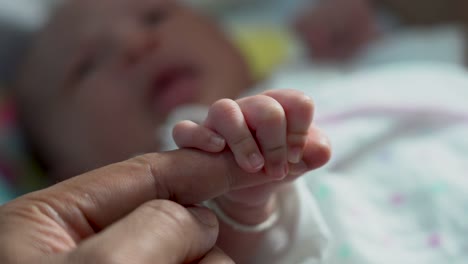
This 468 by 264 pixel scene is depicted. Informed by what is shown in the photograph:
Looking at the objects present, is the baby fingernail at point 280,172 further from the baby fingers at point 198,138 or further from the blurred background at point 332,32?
the blurred background at point 332,32

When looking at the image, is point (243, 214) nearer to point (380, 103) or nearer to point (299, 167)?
point (299, 167)

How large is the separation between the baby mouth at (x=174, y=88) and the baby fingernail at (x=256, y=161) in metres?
0.55

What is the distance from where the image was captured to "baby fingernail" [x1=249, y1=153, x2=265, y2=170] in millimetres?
478

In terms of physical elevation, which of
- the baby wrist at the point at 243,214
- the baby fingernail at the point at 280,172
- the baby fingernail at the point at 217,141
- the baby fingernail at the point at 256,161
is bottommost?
the baby wrist at the point at 243,214

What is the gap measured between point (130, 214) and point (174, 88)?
0.65 meters

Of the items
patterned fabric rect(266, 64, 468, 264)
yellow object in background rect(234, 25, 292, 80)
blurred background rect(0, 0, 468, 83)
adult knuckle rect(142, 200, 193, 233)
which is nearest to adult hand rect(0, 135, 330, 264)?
adult knuckle rect(142, 200, 193, 233)

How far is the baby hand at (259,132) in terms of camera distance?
0.49 metres

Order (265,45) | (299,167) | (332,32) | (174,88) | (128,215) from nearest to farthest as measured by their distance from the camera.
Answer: (128,215) < (299,167) < (174,88) < (332,32) < (265,45)

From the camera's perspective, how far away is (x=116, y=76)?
1048mm

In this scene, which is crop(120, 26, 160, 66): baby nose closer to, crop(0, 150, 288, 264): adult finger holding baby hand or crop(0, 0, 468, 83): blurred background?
crop(0, 0, 468, 83): blurred background

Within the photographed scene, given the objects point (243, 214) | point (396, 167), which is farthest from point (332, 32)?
point (243, 214)

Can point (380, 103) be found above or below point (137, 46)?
below

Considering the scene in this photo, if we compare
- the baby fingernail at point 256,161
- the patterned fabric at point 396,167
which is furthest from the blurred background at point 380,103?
the baby fingernail at point 256,161

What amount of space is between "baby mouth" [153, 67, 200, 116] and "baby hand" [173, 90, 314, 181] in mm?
518
